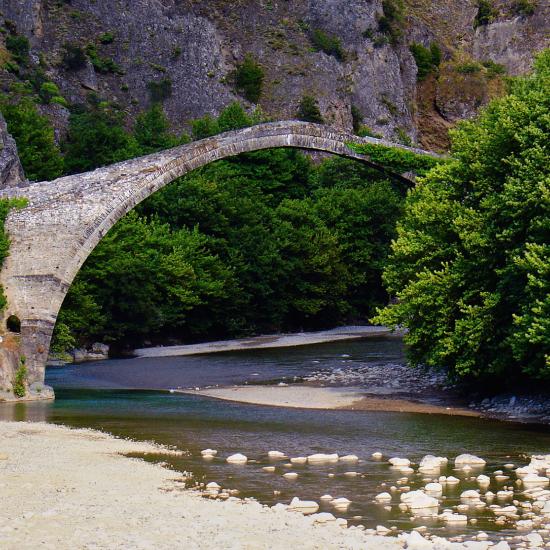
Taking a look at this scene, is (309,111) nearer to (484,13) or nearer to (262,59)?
(262,59)

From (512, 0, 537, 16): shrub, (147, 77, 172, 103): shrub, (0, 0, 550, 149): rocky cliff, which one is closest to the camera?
(0, 0, 550, 149): rocky cliff

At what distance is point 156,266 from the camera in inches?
1842

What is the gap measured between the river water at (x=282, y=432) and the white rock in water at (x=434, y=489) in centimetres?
17

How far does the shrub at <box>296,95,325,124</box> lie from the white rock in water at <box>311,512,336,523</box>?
238 feet

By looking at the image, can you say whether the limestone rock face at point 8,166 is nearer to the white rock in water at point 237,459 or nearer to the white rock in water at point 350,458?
the white rock in water at point 237,459

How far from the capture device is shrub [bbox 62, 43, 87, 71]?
7906cm

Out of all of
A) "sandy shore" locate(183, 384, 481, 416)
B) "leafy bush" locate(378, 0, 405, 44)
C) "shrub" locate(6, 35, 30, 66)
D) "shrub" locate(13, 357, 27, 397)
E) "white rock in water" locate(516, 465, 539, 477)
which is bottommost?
"white rock in water" locate(516, 465, 539, 477)

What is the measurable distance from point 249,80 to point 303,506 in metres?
75.1

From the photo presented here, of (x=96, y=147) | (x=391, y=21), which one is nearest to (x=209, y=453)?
(x=96, y=147)

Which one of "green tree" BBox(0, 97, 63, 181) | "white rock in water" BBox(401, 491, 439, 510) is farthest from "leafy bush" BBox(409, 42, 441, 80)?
"white rock in water" BBox(401, 491, 439, 510)

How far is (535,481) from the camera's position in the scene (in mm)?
15492

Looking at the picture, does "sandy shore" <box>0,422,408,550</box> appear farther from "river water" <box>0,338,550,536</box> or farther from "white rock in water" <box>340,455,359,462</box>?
"white rock in water" <box>340,455,359,462</box>

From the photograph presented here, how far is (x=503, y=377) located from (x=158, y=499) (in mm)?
13275

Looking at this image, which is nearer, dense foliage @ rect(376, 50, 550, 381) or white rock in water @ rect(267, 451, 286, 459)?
white rock in water @ rect(267, 451, 286, 459)
